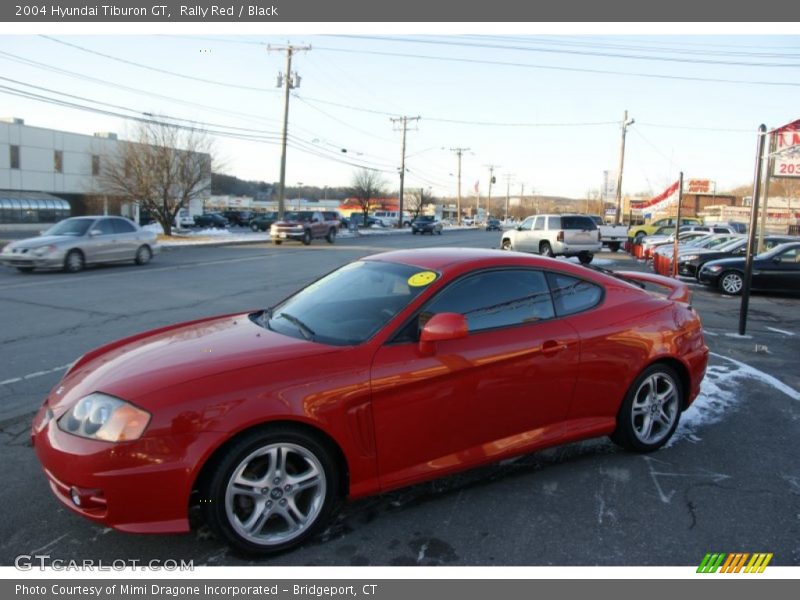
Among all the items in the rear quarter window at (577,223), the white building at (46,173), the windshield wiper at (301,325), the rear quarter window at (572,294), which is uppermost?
the white building at (46,173)

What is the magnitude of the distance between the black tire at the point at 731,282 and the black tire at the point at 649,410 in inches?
455

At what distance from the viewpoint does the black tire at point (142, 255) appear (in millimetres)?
17922

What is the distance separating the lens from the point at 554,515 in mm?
3482

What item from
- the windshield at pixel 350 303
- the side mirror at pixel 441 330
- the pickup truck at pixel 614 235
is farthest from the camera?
the pickup truck at pixel 614 235

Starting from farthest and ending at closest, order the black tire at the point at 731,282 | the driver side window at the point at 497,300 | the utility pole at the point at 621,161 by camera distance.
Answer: the utility pole at the point at 621,161 → the black tire at the point at 731,282 → the driver side window at the point at 497,300

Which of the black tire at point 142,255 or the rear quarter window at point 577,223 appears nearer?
the black tire at point 142,255

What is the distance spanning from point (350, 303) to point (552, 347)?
4.38ft

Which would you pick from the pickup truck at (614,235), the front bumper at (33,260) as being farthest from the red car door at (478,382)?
the pickup truck at (614,235)

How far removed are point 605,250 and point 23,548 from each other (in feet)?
112

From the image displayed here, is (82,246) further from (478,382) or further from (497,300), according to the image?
(478,382)

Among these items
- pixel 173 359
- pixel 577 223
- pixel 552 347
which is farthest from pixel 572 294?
pixel 577 223

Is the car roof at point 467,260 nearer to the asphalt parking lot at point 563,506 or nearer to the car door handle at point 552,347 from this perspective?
the car door handle at point 552,347

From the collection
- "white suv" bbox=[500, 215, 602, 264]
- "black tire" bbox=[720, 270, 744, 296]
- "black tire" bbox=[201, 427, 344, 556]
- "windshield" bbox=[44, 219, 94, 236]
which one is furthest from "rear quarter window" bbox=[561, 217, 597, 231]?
"black tire" bbox=[201, 427, 344, 556]

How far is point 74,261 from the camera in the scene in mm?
15891
